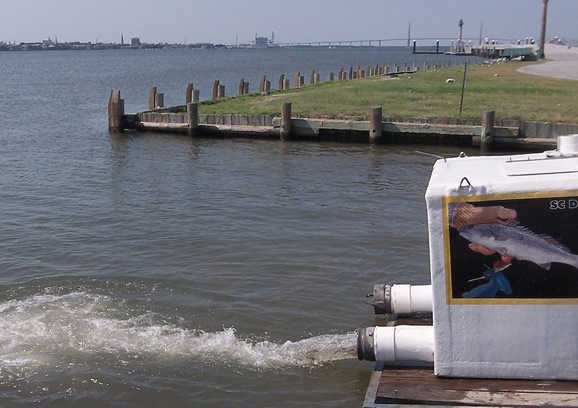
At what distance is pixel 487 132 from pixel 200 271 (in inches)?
560

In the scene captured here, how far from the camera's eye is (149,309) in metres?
11.6

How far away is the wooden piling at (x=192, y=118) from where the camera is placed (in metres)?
29.3

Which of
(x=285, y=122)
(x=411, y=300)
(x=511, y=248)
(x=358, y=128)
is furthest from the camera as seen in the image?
(x=285, y=122)

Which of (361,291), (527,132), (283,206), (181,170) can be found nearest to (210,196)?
(283,206)

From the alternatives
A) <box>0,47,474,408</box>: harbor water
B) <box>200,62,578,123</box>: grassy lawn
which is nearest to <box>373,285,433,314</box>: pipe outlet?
<box>0,47,474,408</box>: harbor water

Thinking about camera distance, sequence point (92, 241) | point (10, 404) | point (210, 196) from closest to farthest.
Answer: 1. point (10, 404)
2. point (92, 241)
3. point (210, 196)

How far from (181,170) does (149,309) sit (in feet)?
39.9

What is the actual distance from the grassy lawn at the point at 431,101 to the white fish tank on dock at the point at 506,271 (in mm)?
20450

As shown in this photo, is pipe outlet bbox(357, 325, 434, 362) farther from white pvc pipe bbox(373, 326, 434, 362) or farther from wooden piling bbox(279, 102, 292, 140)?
wooden piling bbox(279, 102, 292, 140)

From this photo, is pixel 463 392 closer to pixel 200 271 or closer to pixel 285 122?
pixel 200 271

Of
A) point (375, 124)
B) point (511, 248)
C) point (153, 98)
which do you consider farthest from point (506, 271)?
point (153, 98)

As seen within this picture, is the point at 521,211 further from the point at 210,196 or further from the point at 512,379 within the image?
the point at 210,196

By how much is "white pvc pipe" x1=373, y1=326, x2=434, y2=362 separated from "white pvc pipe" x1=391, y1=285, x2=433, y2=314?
1153 millimetres

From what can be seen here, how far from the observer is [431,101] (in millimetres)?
33188
